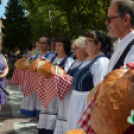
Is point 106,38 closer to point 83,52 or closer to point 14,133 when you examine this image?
point 83,52

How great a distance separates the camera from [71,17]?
56.4 ft

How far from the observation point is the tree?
29.0 meters

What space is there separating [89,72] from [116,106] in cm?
191

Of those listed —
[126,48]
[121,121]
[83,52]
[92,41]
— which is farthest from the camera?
[83,52]

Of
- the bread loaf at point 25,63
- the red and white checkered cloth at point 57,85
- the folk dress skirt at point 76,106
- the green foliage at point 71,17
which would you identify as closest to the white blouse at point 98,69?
the folk dress skirt at point 76,106

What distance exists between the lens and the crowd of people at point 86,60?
1455mm

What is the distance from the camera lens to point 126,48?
1.39 meters

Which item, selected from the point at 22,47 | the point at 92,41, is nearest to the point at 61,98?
the point at 92,41

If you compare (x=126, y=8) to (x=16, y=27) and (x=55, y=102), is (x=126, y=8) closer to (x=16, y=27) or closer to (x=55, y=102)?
(x=55, y=102)

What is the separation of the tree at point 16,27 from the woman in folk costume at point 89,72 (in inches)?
1047

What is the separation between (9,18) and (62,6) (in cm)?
1473

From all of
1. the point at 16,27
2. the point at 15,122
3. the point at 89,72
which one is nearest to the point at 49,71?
the point at 89,72

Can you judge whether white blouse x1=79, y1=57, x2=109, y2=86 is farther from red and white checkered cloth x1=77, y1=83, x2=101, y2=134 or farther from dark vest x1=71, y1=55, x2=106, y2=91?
red and white checkered cloth x1=77, y1=83, x2=101, y2=134

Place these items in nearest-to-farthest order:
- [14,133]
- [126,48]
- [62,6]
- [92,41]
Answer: [126,48] → [92,41] → [14,133] → [62,6]
